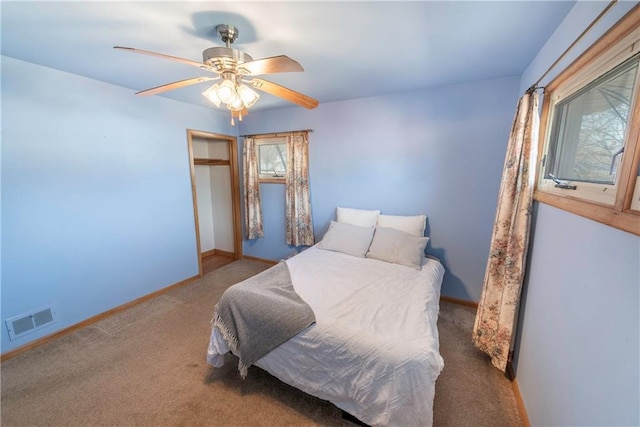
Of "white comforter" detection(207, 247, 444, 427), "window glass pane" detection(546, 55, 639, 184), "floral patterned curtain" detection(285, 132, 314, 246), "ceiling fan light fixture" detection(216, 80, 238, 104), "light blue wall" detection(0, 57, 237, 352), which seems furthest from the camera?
"floral patterned curtain" detection(285, 132, 314, 246)

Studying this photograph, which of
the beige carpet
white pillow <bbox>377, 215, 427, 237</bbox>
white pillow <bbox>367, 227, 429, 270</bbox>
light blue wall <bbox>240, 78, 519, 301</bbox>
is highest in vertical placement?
light blue wall <bbox>240, 78, 519, 301</bbox>

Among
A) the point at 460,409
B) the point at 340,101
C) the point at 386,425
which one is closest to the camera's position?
the point at 386,425

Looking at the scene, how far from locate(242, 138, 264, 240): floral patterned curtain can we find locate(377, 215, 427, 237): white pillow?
193cm

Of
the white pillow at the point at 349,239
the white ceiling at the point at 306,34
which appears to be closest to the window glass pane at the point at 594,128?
the white ceiling at the point at 306,34

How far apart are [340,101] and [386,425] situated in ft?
10.2

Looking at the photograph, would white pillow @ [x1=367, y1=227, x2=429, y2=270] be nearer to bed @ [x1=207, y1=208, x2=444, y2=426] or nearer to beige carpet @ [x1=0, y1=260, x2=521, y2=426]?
bed @ [x1=207, y1=208, x2=444, y2=426]

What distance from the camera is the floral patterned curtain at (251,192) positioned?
3.71 meters

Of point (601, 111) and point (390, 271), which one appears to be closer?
point (601, 111)

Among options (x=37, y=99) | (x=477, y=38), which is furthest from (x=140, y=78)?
(x=477, y=38)

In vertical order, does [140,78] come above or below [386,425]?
above

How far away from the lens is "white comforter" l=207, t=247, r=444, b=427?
3.99ft

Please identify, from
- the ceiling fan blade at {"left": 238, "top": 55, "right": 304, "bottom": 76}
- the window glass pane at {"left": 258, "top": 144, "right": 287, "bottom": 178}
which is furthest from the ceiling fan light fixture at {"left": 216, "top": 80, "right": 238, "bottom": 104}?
the window glass pane at {"left": 258, "top": 144, "right": 287, "bottom": 178}

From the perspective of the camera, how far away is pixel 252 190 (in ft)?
12.3

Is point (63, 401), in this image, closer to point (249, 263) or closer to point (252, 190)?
point (249, 263)
